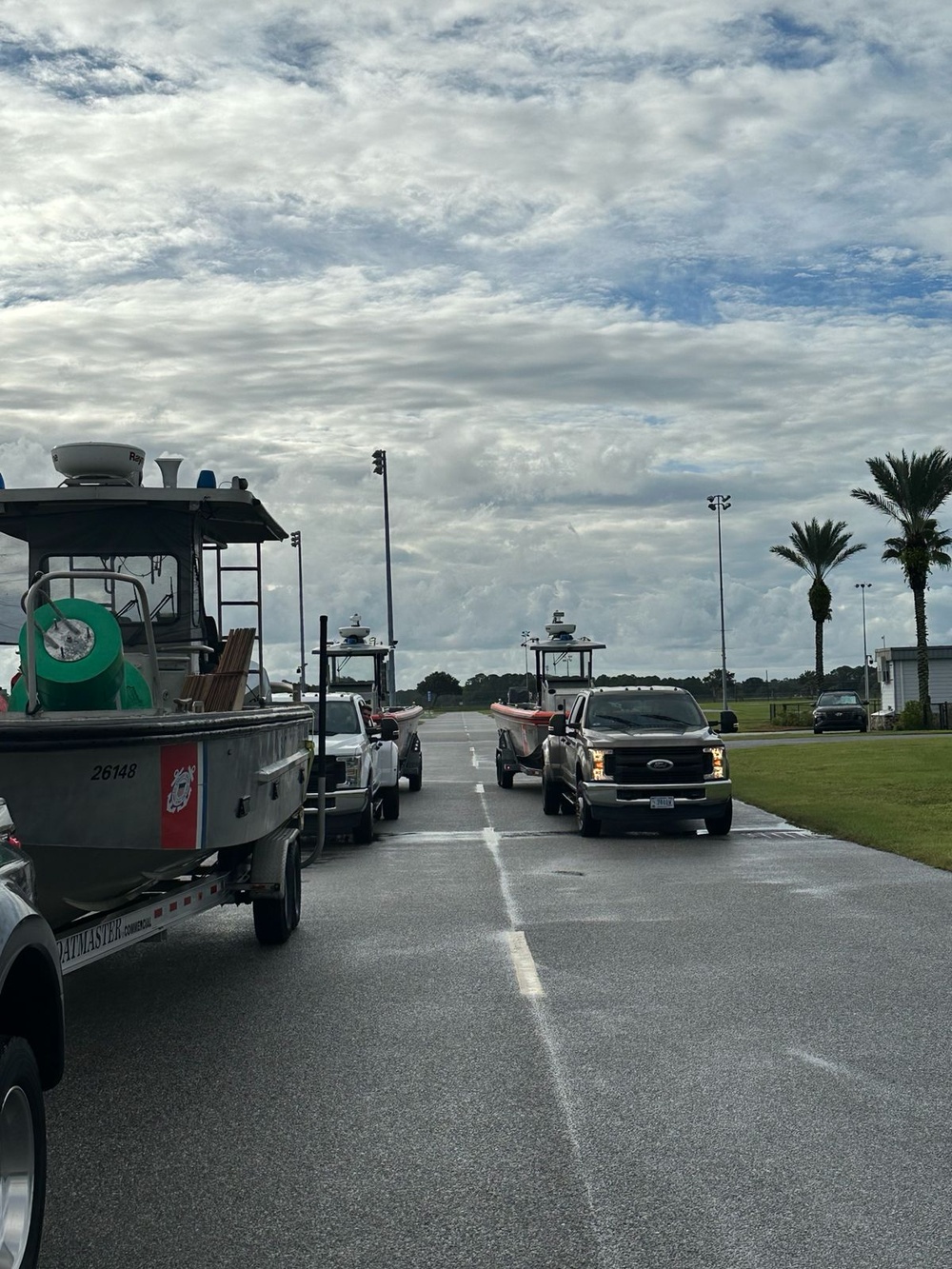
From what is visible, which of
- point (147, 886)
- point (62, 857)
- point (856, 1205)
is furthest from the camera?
point (147, 886)

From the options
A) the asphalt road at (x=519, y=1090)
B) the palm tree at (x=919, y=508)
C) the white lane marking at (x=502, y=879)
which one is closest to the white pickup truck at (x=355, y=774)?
the white lane marking at (x=502, y=879)

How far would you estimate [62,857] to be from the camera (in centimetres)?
677

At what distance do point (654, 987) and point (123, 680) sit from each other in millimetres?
3599

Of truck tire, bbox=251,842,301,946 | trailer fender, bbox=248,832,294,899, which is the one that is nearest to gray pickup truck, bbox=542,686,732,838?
truck tire, bbox=251,842,301,946

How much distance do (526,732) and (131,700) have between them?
1897 cm

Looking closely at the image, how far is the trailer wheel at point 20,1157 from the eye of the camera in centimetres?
416

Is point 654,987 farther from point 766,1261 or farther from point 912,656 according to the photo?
point 912,656

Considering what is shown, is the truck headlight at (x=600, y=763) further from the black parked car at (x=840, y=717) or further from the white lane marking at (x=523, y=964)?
the black parked car at (x=840, y=717)

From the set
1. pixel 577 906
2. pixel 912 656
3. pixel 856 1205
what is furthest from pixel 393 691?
pixel 856 1205

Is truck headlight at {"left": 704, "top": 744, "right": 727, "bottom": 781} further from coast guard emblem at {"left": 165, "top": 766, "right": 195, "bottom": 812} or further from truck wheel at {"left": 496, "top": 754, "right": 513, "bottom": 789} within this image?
coast guard emblem at {"left": 165, "top": 766, "right": 195, "bottom": 812}

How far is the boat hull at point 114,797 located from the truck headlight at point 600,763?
11.0 m

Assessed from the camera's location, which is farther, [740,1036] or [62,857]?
[740,1036]

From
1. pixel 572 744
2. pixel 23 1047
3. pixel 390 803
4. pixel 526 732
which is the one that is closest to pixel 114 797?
pixel 23 1047

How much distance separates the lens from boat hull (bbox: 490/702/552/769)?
26297 millimetres
